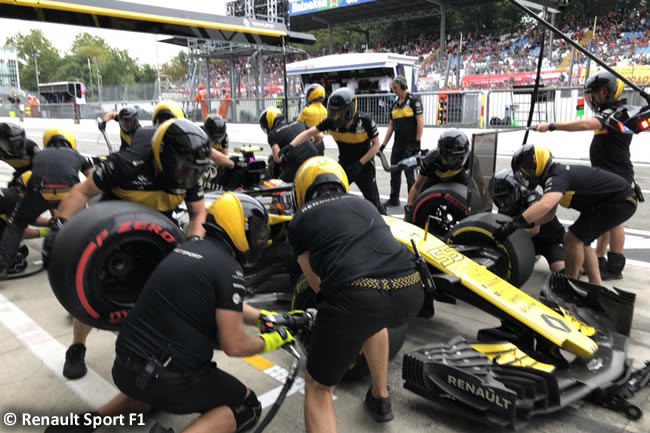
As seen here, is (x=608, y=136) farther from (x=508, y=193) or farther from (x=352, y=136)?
(x=352, y=136)

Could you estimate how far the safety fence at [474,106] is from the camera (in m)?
13.1

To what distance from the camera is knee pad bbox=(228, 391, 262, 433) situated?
2.33 m

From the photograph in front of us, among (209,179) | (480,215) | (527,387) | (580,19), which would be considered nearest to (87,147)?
(209,179)

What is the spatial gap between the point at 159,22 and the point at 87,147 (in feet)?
47.2

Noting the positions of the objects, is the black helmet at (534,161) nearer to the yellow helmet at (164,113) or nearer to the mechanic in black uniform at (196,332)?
the mechanic in black uniform at (196,332)

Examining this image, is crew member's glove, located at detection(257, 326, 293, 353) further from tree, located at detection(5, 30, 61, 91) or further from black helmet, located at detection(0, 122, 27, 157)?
tree, located at detection(5, 30, 61, 91)

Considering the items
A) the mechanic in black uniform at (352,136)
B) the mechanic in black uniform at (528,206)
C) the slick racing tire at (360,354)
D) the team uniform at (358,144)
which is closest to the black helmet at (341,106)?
the mechanic in black uniform at (352,136)

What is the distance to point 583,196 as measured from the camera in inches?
166

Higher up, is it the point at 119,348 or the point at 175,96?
the point at 175,96

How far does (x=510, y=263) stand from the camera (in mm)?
3982

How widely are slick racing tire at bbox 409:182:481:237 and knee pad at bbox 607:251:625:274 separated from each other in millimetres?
1527

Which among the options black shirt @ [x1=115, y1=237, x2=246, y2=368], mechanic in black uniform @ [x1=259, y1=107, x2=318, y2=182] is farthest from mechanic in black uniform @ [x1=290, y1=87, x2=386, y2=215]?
black shirt @ [x1=115, y1=237, x2=246, y2=368]

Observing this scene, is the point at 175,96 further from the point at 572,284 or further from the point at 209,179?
the point at 572,284

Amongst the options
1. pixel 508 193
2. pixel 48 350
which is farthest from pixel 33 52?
pixel 508 193
